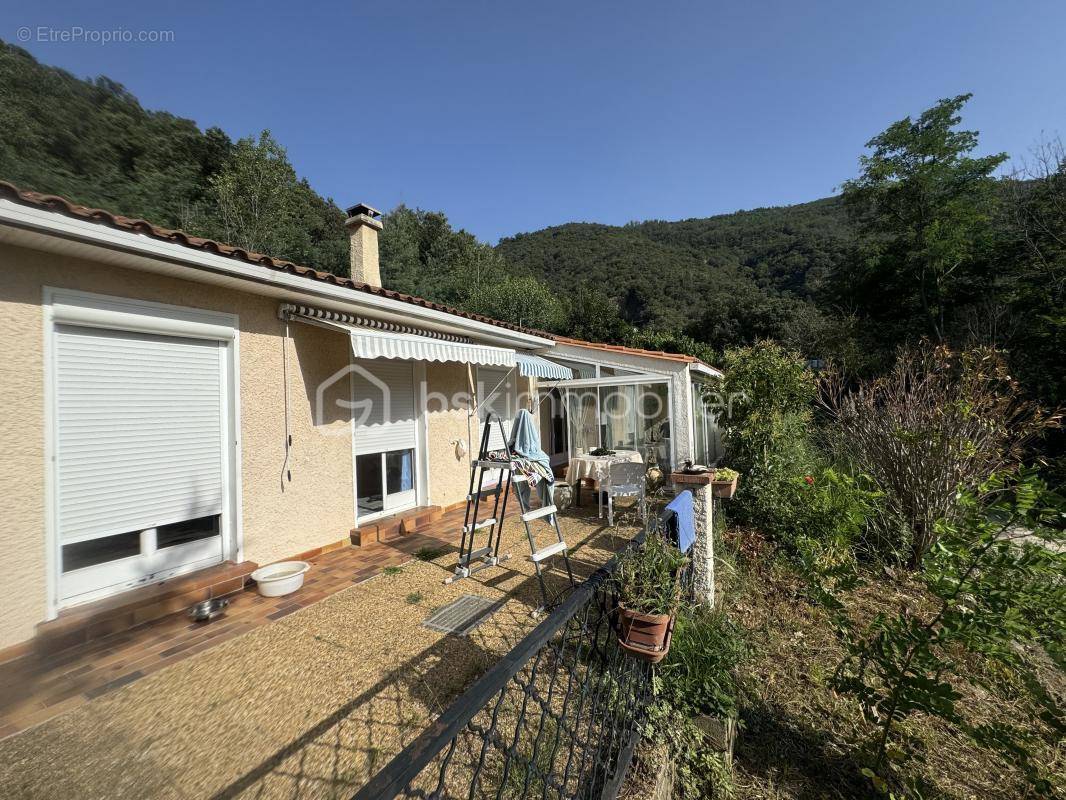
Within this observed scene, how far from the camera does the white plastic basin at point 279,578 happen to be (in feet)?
26.6

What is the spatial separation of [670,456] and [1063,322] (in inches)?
627

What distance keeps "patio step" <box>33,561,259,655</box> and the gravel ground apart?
1.55 m

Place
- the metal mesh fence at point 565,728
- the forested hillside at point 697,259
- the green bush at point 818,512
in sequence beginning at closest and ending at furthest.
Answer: the metal mesh fence at point 565,728, the green bush at point 818,512, the forested hillside at point 697,259

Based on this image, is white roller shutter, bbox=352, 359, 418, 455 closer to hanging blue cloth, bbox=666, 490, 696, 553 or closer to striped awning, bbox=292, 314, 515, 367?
striped awning, bbox=292, 314, 515, 367

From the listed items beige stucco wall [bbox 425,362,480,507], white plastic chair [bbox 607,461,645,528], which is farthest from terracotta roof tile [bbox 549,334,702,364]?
beige stucco wall [bbox 425,362,480,507]

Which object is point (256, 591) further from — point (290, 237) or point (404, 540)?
point (290, 237)

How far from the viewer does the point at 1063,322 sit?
16406 mm

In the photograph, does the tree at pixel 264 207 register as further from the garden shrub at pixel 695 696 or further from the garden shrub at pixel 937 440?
the garden shrub at pixel 937 440

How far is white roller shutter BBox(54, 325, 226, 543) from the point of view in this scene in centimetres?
666

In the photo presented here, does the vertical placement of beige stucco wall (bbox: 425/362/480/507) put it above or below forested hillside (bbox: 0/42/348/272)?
below

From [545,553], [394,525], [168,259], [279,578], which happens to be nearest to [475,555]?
[545,553]

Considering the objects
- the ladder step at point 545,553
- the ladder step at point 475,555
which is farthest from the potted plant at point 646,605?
the ladder step at point 475,555

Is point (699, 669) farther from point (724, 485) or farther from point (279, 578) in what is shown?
point (279, 578)

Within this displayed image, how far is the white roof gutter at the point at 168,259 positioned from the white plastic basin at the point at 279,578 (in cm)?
557
